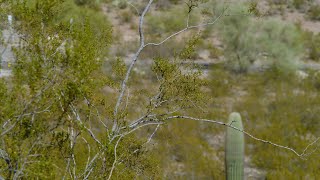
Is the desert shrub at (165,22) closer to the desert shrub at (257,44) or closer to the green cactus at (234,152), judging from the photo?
the desert shrub at (257,44)

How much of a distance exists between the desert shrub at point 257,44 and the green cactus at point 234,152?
8.95 metres

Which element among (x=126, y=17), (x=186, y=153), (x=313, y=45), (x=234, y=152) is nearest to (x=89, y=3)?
(x=126, y=17)

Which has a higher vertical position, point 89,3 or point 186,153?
point 186,153

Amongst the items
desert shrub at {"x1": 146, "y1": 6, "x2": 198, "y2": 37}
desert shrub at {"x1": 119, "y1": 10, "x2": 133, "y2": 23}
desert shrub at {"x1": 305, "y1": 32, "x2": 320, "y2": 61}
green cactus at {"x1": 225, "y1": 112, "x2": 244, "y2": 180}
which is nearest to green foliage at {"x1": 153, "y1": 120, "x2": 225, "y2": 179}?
green cactus at {"x1": 225, "y1": 112, "x2": 244, "y2": 180}

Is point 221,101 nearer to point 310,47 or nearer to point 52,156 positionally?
point 310,47

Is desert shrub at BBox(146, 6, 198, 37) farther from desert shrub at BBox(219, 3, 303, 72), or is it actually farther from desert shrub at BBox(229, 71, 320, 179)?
desert shrub at BBox(229, 71, 320, 179)

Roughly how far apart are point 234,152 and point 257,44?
35.0ft

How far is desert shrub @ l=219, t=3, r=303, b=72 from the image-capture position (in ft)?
68.1

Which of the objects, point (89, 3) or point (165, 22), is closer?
point (165, 22)

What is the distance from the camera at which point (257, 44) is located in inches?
846

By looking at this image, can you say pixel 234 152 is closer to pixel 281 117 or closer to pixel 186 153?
pixel 186 153

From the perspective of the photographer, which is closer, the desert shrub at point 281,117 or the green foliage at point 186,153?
the green foliage at point 186,153

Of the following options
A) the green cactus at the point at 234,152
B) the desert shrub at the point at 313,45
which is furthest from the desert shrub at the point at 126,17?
the green cactus at the point at 234,152

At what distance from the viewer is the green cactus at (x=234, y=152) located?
11359 millimetres
